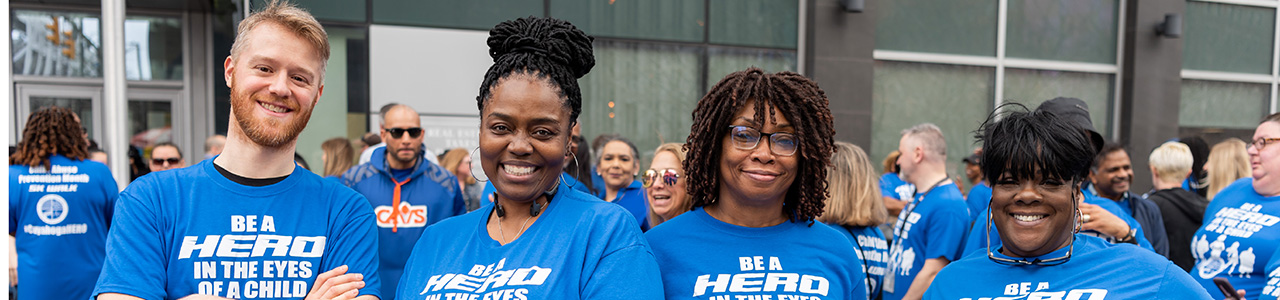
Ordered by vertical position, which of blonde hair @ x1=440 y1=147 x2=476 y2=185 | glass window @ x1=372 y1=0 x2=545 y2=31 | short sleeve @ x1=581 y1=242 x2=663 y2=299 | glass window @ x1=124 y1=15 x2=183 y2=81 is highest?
glass window @ x1=372 y1=0 x2=545 y2=31

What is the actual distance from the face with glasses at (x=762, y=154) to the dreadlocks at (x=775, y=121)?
0.02 metres

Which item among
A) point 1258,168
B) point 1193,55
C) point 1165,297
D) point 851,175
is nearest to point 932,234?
point 851,175

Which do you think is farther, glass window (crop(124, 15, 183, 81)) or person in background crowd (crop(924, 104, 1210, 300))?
glass window (crop(124, 15, 183, 81))

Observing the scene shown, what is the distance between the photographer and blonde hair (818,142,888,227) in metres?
3.74

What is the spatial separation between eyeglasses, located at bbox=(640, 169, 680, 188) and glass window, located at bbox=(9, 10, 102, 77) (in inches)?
336

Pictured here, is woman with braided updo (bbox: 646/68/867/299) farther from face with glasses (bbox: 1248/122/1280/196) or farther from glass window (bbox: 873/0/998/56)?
glass window (bbox: 873/0/998/56)

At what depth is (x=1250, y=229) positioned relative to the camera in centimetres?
365

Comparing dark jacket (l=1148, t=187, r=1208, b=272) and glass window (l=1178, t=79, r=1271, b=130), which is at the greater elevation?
glass window (l=1178, t=79, r=1271, b=130)

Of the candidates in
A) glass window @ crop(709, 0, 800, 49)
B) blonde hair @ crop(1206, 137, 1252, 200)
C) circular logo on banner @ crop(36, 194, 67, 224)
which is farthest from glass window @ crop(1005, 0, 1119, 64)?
circular logo on banner @ crop(36, 194, 67, 224)

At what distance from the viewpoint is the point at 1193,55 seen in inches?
451

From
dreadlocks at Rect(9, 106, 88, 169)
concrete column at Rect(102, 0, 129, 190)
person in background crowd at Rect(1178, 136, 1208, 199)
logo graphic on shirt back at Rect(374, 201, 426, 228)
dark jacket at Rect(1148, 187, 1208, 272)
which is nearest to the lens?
logo graphic on shirt back at Rect(374, 201, 426, 228)

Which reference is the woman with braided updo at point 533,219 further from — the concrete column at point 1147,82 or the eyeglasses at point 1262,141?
the concrete column at point 1147,82

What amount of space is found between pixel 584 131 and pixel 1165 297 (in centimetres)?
791

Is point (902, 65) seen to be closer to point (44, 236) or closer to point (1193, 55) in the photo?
point (1193, 55)
